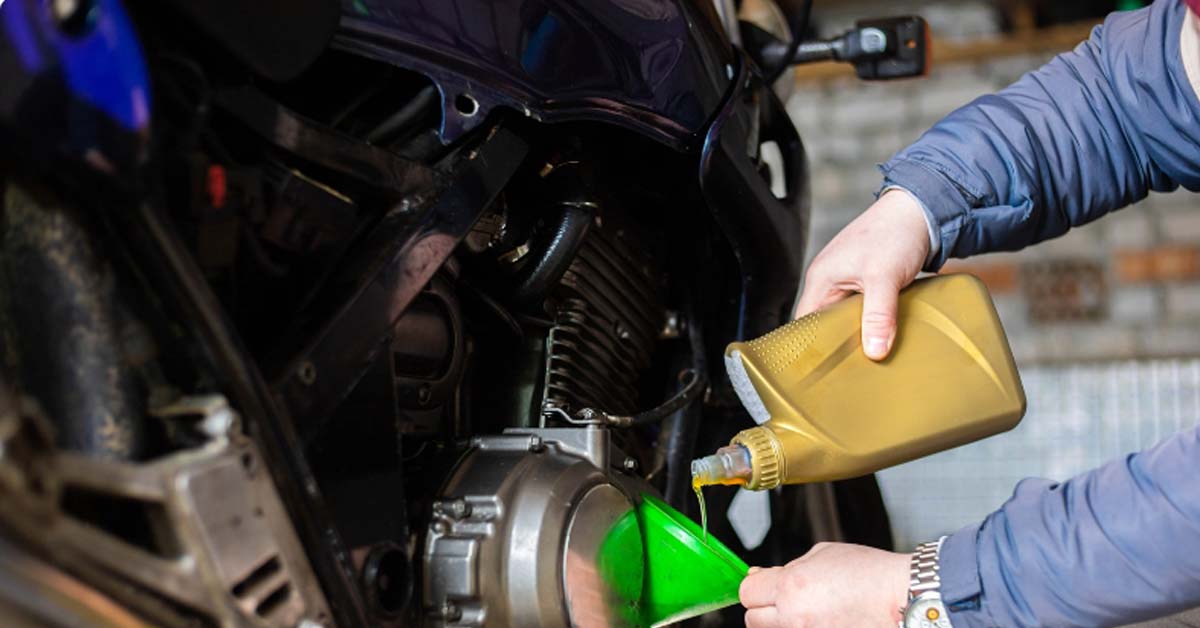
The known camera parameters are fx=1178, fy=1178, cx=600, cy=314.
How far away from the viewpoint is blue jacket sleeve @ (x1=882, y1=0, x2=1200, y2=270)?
1016mm

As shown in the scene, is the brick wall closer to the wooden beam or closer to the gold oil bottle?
the wooden beam

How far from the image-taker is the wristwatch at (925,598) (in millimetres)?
790

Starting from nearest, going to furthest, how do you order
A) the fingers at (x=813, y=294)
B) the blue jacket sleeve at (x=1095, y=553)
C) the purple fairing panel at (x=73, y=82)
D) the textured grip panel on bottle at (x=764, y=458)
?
the purple fairing panel at (x=73, y=82) → the blue jacket sleeve at (x=1095, y=553) → the textured grip panel on bottle at (x=764, y=458) → the fingers at (x=813, y=294)

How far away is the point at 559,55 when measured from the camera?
86 cm

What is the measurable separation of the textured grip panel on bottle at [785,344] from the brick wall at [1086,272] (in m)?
2.53

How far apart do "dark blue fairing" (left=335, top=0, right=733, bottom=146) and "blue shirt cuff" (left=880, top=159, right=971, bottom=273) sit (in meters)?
0.18

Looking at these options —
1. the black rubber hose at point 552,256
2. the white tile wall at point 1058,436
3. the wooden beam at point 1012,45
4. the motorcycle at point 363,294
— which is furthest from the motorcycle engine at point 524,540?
the wooden beam at point 1012,45

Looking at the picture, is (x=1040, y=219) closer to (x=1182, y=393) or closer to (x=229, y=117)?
(x=229, y=117)

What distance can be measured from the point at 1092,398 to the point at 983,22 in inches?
46.6

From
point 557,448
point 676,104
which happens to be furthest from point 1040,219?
point 557,448

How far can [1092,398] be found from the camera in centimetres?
338

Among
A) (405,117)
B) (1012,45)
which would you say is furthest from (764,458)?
(1012,45)

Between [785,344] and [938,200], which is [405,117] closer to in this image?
[785,344]

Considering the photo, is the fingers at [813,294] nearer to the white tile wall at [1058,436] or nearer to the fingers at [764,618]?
the fingers at [764,618]
